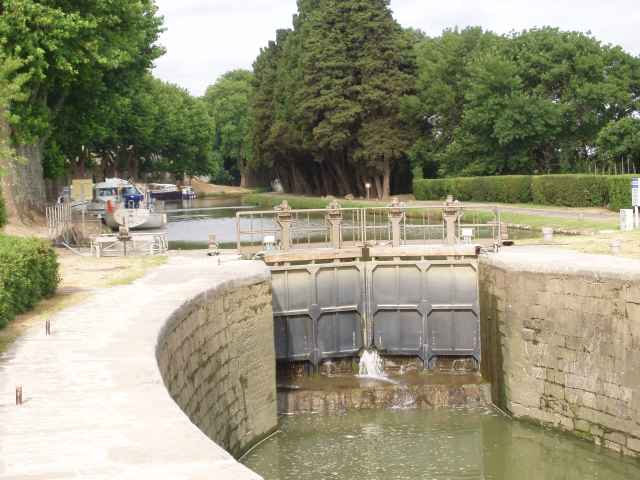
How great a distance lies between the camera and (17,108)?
28.2 metres

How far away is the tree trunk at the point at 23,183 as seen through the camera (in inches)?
1134

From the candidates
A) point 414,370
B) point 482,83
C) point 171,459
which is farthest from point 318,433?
point 482,83

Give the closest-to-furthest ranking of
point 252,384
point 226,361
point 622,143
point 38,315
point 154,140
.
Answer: point 38,315 → point 226,361 → point 252,384 → point 622,143 → point 154,140

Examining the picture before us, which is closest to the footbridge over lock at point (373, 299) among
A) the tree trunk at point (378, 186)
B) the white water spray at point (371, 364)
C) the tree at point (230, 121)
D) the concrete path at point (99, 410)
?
the white water spray at point (371, 364)

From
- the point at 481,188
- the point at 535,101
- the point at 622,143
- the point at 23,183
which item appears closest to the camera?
the point at 23,183

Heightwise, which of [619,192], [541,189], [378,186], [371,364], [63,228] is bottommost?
[371,364]

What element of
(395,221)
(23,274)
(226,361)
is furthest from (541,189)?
(23,274)

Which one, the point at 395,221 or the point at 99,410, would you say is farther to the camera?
the point at 395,221

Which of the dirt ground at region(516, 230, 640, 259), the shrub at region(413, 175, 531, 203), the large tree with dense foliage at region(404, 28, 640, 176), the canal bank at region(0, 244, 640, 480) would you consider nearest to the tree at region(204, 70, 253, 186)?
the shrub at region(413, 175, 531, 203)

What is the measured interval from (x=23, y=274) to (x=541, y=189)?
3076cm

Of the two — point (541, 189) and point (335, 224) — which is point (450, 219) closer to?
point (335, 224)

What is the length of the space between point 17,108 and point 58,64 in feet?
6.45

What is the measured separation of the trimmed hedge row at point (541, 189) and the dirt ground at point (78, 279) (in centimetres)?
1911

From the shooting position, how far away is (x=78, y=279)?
18953 mm
